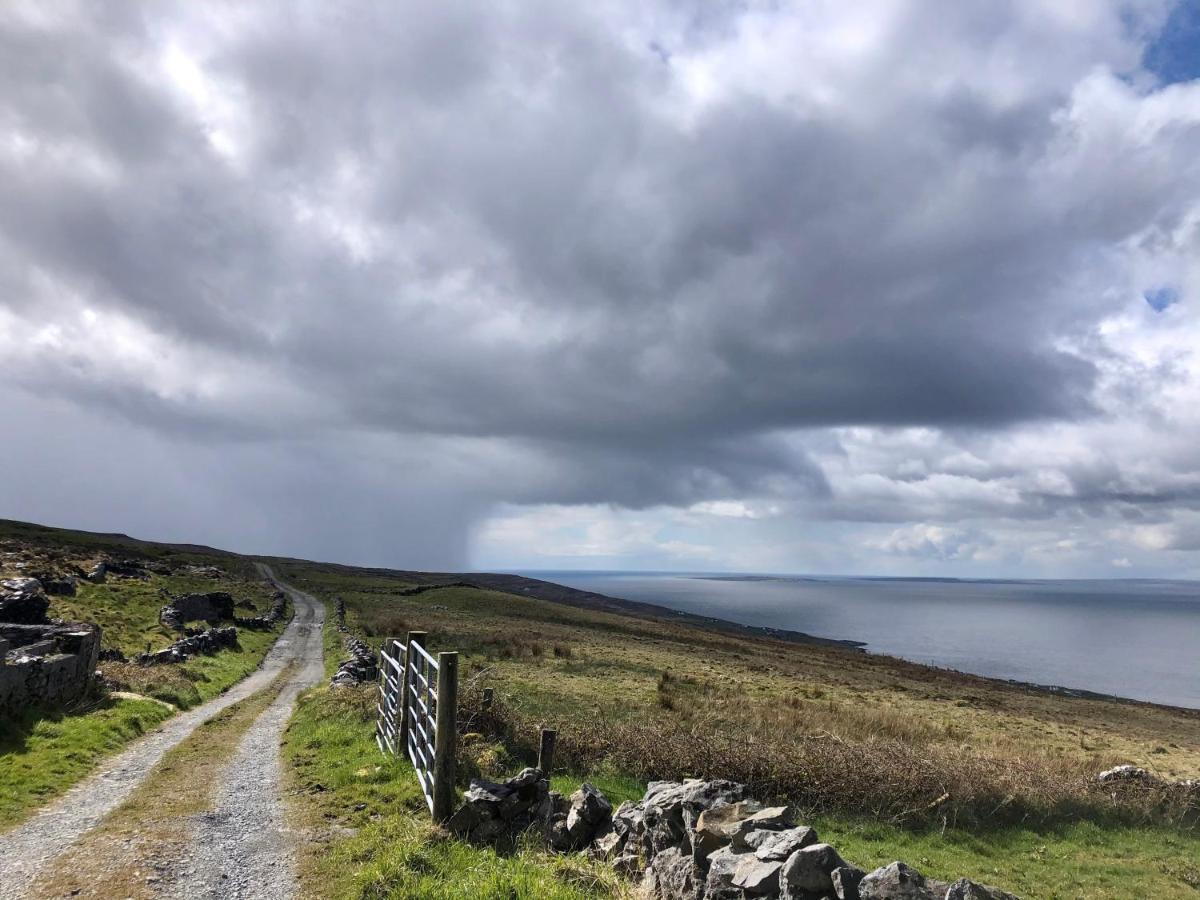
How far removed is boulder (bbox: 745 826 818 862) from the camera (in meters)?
7.40

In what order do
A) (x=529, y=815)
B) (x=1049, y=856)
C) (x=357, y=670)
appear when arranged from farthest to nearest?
(x=357, y=670)
(x=1049, y=856)
(x=529, y=815)

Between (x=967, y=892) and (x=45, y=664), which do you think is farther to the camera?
(x=45, y=664)

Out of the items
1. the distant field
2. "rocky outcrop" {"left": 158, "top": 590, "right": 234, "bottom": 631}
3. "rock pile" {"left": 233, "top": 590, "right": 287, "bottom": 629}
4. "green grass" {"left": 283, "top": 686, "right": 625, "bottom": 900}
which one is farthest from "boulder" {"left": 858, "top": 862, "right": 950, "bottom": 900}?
"rock pile" {"left": 233, "top": 590, "right": 287, "bottom": 629}

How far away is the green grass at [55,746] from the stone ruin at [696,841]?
24.9ft

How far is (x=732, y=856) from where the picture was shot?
25.3ft

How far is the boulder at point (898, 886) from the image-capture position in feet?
21.1

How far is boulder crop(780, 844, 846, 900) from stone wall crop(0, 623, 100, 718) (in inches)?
684

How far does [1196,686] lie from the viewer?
82.0m

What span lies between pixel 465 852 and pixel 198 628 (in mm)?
35918

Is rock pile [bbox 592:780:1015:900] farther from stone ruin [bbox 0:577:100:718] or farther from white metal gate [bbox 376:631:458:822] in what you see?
stone ruin [bbox 0:577:100:718]

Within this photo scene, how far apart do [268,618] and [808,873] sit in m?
52.5

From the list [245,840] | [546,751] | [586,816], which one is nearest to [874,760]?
[546,751]

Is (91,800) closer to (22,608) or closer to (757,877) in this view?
(757,877)

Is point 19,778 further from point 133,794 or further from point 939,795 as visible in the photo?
point 939,795
